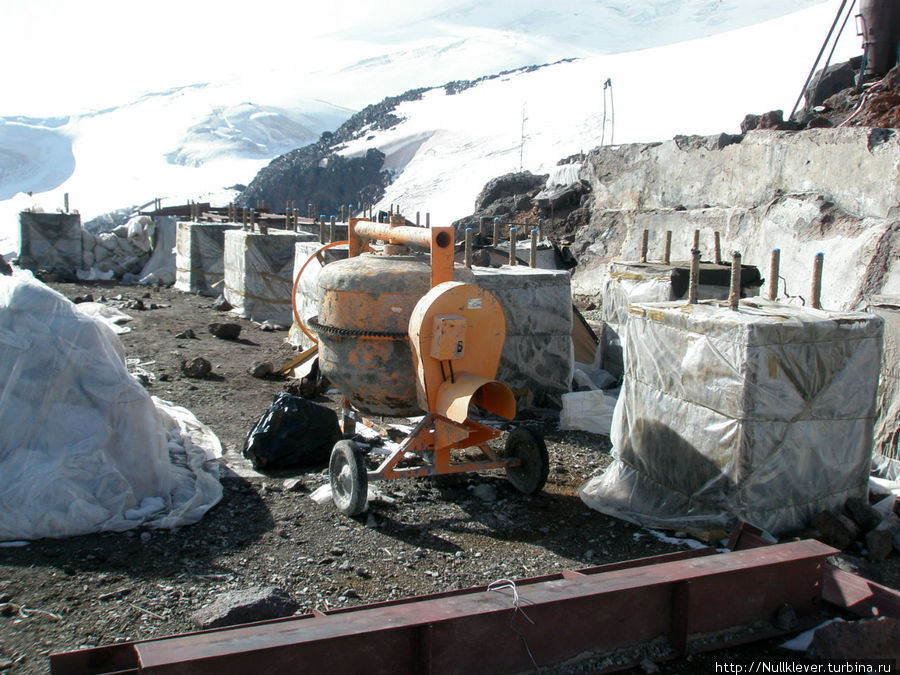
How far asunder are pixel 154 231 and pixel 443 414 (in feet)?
50.1

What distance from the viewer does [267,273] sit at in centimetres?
1166

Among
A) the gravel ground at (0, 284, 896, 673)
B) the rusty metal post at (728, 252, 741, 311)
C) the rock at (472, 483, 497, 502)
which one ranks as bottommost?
the gravel ground at (0, 284, 896, 673)

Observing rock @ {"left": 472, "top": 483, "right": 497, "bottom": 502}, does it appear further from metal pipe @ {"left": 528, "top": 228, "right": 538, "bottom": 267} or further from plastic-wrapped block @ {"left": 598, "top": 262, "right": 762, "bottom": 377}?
metal pipe @ {"left": 528, "top": 228, "right": 538, "bottom": 267}

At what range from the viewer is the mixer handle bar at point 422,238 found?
4.74m

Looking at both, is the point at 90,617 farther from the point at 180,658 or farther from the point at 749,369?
the point at 749,369

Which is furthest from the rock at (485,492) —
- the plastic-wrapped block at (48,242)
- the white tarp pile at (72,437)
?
the plastic-wrapped block at (48,242)

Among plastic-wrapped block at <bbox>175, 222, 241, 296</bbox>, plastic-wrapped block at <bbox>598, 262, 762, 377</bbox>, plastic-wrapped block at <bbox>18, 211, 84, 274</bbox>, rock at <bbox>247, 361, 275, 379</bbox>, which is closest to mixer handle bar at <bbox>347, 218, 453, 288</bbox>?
plastic-wrapped block at <bbox>598, 262, 762, 377</bbox>

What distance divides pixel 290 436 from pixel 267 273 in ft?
22.3

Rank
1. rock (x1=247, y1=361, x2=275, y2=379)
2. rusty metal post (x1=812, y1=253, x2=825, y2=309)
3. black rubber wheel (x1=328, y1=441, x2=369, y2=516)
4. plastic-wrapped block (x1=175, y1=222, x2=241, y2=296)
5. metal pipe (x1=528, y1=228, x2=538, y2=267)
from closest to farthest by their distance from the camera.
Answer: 1. rusty metal post (x1=812, y1=253, x2=825, y2=309)
2. black rubber wheel (x1=328, y1=441, x2=369, y2=516)
3. rock (x1=247, y1=361, x2=275, y2=379)
4. metal pipe (x1=528, y1=228, x2=538, y2=267)
5. plastic-wrapped block (x1=175, y1=222, x2=241, y2=296)

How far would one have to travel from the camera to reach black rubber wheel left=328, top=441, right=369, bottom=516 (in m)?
4.44

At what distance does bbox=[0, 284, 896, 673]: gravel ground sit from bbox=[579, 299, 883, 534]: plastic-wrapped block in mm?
369

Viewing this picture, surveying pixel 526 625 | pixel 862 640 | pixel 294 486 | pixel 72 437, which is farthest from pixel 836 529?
pixel 72 437

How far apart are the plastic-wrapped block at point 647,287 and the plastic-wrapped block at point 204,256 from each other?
9023 mm

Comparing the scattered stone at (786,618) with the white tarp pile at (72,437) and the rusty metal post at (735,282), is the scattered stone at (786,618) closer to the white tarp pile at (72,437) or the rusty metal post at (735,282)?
the rusty metal post at (735,282)
